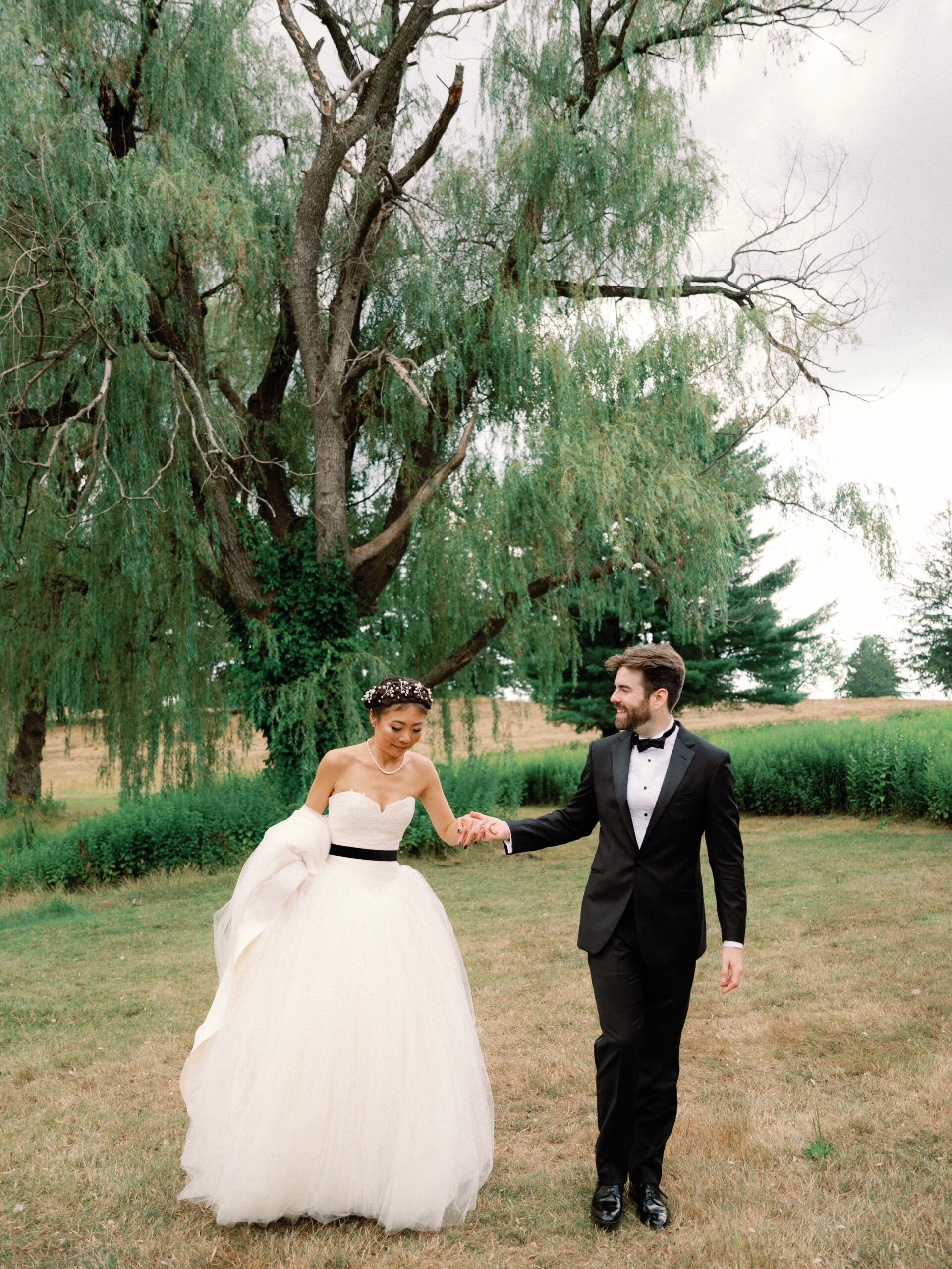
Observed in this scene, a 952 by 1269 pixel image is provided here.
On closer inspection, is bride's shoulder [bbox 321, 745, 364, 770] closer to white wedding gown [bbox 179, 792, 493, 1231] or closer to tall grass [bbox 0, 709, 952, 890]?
white wedding gown [bbox 179, 792, 493, 1231]

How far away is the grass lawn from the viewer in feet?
11.8

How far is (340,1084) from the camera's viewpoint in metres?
3.71

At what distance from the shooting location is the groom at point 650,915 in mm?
3709

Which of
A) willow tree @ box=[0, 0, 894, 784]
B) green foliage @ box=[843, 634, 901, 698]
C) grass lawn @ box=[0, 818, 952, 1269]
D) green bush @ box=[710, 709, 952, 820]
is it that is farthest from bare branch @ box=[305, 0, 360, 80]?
green foliage @ box=[843, 634, 901, 698]

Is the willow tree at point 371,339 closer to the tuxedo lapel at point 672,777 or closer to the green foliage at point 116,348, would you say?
the green foliage at point 116,348

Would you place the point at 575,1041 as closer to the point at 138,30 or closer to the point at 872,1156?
the point at 872,1156

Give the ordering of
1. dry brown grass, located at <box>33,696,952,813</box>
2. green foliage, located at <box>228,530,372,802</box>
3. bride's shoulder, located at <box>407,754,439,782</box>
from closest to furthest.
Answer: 1. bride's shoulder, located at <box>407,754,439,782</box>
2. green foliage, located at <box>228,530,372,802</box>
3. dry brown grass, located at <box>33,696,952,813</box>

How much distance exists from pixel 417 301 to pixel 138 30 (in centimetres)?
453

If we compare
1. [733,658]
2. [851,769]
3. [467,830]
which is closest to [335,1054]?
[467,830]

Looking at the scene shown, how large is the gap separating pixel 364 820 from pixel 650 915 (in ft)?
3.97

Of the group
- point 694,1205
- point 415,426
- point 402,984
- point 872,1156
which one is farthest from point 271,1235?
point 415,426

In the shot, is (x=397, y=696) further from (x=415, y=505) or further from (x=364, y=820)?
(x=415, y=505)

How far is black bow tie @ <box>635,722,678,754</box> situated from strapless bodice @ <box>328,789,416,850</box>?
941mm

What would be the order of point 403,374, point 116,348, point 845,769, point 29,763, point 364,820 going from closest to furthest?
point 364,820, point 116,348, point 403,374, point 29,763, point 845,769
